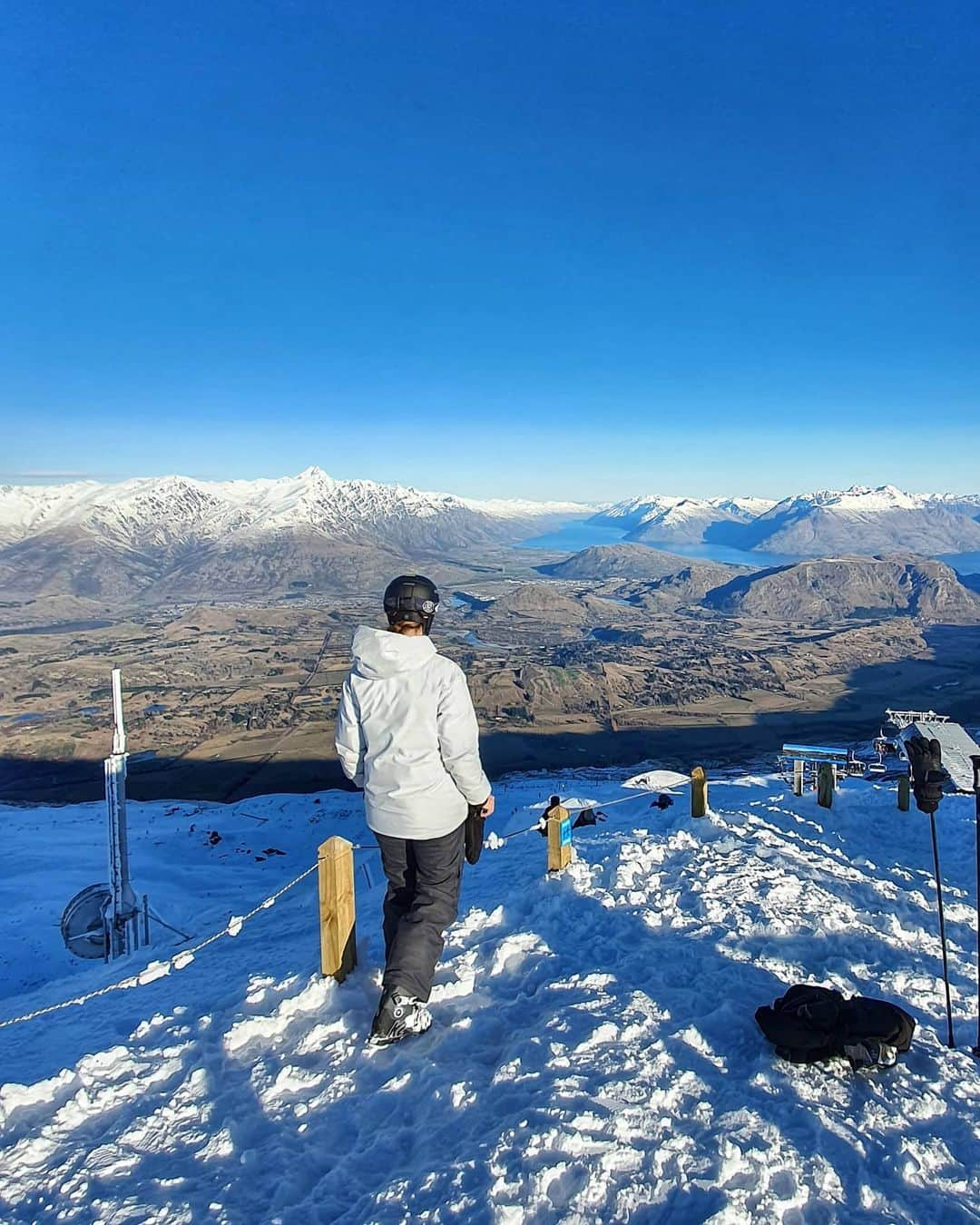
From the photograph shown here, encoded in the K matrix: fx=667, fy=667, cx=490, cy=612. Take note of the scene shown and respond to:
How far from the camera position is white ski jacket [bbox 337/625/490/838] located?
5.19 m

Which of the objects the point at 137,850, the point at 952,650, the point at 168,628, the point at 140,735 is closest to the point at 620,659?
the point at 952,650

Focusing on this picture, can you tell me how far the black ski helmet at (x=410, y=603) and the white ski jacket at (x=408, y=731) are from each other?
0.48ft

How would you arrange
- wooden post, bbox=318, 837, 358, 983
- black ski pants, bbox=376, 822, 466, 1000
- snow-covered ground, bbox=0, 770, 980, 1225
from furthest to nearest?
wooden post, bbox=318, 837, 358, 983
black ski pants, bbox=376, 822, 466, 1000
snow-covered ground, bbox=0, 770, 980, 1225

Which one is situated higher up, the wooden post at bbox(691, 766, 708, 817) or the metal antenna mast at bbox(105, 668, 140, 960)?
the wooden post at bbox(691, 766, 708, 817)

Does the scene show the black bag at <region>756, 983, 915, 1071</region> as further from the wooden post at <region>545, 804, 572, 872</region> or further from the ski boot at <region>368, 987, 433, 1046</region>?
the wooden post at <region>545, 804, 572, 872</region>

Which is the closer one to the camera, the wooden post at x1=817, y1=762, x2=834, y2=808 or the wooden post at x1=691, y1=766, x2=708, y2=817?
the wooden post at x1=691, y1=766, x2=708, y2=817

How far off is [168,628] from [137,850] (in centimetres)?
A: 15440

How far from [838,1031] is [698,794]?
7.20m

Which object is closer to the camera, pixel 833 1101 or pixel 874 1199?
pixel 874 1199

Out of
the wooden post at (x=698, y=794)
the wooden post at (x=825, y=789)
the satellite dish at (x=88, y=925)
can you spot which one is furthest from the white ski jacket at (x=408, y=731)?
the satellite dish at (x=88, y=925)

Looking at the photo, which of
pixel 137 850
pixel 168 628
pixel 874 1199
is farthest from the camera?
pixel 168 628

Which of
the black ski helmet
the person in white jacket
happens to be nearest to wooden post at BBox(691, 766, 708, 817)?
the person in white jacket

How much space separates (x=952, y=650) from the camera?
131750mm

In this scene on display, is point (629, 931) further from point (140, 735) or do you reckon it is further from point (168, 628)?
point (168, 628)
